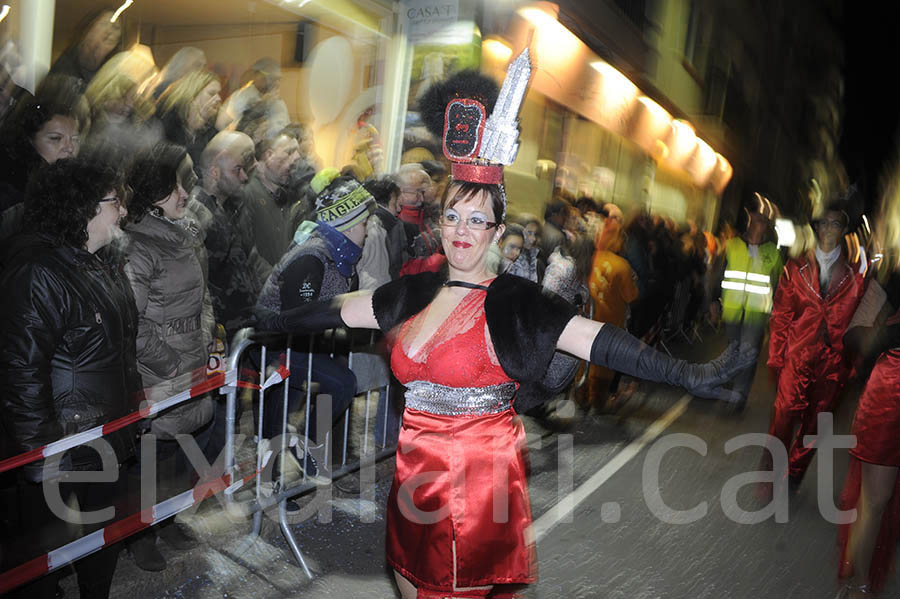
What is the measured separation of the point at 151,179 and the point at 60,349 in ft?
3.97

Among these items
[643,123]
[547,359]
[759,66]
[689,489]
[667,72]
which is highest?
[759,66]

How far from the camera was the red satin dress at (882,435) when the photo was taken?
4.18m

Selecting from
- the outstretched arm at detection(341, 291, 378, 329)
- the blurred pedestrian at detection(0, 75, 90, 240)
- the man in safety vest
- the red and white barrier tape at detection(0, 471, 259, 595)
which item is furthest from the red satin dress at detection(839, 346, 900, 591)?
the blurred pedestrian at detection(0, 75, 90, 240)

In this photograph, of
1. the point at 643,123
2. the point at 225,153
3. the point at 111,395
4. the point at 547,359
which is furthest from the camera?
the point at 643,123

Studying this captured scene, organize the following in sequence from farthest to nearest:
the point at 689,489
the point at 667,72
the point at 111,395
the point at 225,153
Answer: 1. the point at 667,72
2. the point at 689,489
3. the point at 225,153
4. the point at 111,395

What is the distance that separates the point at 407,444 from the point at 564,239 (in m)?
5.24

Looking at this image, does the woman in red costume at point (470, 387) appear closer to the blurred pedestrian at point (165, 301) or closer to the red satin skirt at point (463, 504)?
the red satin skirt at point (463, 504)

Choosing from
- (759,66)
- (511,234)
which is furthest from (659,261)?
(759,66)

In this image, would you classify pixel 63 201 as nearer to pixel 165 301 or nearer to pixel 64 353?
pixel 64 353

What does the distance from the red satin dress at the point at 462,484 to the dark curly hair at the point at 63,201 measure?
152 centimetres

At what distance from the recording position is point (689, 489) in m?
5.99

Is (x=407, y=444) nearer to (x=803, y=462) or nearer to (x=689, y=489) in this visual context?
(x=689, y=489)

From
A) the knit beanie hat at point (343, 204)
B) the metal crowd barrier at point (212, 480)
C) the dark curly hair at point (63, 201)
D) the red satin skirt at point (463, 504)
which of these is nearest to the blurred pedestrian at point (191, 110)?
the knit beanie hat at point (343, 204)

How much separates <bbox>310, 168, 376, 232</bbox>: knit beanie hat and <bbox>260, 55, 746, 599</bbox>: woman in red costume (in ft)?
6.11
